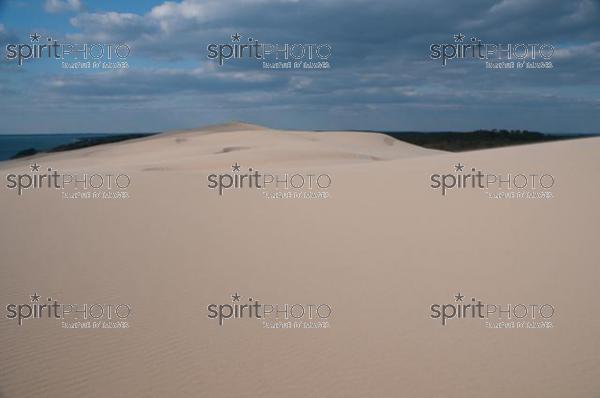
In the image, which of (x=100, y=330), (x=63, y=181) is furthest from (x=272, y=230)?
(x=63, y=181)

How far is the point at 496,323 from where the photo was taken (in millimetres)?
5121

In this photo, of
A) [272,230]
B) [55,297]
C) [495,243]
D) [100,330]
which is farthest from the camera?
[272,230]

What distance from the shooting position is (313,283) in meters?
6.05

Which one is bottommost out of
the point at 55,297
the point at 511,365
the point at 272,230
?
the point at 511,365

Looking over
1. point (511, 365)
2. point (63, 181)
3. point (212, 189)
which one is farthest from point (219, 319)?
point (63, 181)

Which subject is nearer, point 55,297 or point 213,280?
point 55,297

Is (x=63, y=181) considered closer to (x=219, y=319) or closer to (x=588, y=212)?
(x=219, y=319)

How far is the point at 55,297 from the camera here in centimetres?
560

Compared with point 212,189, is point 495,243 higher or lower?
lower

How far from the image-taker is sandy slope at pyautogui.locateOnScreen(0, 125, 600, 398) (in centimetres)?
419

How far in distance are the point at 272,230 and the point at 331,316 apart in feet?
10.3

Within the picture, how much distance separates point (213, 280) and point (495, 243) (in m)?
3.63

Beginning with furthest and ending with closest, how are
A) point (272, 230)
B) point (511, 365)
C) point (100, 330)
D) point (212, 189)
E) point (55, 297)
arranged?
point (212, 189), point (272, 230), point (55, 297), point (100, 330), point (511, 365)

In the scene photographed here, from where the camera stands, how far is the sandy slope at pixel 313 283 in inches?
165
